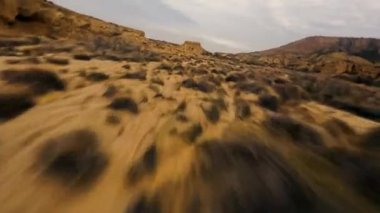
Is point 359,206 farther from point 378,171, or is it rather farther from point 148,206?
point 148,206

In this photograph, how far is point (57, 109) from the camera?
138 inches

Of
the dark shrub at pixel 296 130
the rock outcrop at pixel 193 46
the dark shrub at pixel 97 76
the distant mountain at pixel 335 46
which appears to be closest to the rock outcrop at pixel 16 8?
the rock outcrop at pixel 193 46

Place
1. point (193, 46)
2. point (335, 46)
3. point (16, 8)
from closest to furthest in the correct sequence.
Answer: point (16, 8) < point (193, 46) < point (335, 46)

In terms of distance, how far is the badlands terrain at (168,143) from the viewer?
8.84 ft

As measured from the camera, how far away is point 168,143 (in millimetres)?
3209

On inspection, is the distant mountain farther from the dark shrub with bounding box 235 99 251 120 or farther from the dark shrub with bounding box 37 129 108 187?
the dark shrub with bounding box 37 129 108 187

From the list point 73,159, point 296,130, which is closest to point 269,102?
point 296,130

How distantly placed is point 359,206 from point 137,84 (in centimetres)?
228

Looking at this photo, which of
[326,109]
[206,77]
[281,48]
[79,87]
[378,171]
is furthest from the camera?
[281,48]

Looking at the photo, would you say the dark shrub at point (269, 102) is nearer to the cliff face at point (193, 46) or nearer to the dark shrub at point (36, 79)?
the dark shrub at point (36, 79)

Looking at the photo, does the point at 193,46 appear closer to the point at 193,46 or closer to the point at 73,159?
the point at 193,46

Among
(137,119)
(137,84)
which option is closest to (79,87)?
(137,84)

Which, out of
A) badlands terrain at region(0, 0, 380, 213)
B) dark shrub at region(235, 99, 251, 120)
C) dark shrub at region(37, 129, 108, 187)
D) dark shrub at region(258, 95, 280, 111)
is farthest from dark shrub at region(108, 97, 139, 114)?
dark shrub at region(258, 95, 280, 111)

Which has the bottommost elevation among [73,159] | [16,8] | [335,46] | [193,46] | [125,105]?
[335,46]
